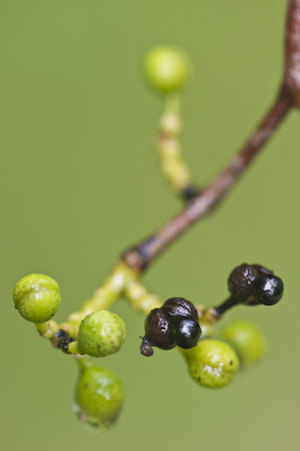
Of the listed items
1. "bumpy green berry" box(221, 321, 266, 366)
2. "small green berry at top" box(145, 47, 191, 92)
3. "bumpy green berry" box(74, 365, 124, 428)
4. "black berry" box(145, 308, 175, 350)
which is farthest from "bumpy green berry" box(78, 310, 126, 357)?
"small green berry at top" box(145, 47, 191, 92)

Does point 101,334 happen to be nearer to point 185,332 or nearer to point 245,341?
point 185,332

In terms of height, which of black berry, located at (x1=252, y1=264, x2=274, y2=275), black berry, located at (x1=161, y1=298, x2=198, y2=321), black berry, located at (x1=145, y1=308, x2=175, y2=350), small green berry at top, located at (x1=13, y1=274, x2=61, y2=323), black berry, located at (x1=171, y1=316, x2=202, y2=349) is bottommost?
small green berry at top, located at (x1=13, y1=274, x2=61, y2=323)

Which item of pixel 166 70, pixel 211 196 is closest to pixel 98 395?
pixel 211 196

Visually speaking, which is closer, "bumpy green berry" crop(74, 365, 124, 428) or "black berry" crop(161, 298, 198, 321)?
"black berry" crop(161, 298, 198, 321)

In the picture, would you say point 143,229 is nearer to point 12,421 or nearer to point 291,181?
point 291,181

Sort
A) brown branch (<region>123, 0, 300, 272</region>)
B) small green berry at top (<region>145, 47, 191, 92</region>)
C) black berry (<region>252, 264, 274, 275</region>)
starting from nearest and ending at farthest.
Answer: black berry (<region>252, 264, 274, 275</region>) < brown branch (<region>123, 0, 300, 272</region>) < small green berry at top (<region>145, 47, 191, 92</region>)

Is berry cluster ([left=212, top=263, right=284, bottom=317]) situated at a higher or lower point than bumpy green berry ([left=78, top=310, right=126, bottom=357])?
higher

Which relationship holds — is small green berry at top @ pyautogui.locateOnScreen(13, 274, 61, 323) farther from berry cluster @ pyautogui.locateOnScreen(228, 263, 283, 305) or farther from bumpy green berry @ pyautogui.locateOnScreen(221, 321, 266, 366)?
bumpy green berry @ pyautogui.locateOnScreen(221, 321, 266, 366)
